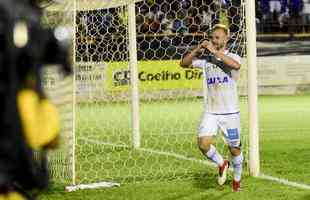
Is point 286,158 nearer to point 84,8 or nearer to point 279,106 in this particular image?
point 84,8

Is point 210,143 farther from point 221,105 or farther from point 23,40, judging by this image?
point 23,40

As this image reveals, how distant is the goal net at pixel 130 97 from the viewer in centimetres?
822

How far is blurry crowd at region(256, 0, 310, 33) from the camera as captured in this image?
26.5 meters

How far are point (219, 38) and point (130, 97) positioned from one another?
16.6ft

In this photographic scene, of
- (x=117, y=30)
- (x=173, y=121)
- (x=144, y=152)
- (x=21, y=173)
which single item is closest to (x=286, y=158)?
(x=144, y=152)

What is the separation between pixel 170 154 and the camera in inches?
398

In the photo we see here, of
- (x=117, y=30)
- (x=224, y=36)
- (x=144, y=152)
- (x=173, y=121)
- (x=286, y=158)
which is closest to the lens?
(x=224, y=36)

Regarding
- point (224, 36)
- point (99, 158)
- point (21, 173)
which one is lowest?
point (99, 158)

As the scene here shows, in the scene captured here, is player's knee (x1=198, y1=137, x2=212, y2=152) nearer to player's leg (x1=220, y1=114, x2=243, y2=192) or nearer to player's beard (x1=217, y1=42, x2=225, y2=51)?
player's leg (x1=220, y1=114, x2=243, y2=192)

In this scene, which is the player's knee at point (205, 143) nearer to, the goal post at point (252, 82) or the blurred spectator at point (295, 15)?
the goal post at point (252, 82)

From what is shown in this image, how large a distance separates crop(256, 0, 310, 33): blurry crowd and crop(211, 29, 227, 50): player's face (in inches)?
773

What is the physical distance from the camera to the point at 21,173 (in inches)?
51.4

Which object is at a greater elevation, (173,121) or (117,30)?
(117,30)

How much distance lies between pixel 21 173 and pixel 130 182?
6.40m
